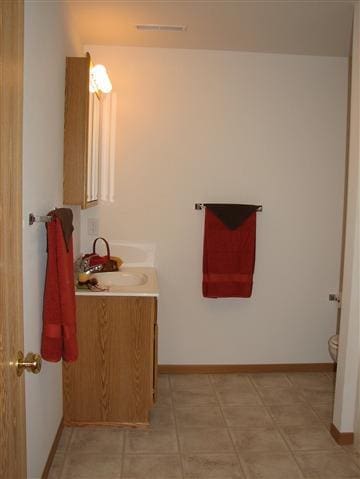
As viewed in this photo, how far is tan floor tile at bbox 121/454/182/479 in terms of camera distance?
2.27 metres

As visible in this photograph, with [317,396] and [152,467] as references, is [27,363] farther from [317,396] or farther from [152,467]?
[317,396]

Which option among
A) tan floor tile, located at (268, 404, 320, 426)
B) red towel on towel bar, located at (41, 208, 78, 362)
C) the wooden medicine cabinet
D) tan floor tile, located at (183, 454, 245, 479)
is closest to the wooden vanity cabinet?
tan floor tile, located at (183, 454, 245, 479)

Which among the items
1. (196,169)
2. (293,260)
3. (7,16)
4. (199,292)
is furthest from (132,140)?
(7,16)

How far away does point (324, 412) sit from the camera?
9.81 ft

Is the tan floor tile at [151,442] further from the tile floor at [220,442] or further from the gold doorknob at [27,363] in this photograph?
the gold doorknob at [27,363]

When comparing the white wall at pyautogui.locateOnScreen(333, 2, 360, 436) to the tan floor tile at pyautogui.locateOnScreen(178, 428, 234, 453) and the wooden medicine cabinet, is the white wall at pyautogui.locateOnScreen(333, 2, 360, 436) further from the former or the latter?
the wooden medicine cabinet

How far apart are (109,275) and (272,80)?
2022mm

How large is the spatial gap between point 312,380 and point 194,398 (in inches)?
41.3

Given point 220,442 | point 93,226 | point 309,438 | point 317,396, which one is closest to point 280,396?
point 317,396

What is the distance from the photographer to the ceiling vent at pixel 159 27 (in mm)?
2928

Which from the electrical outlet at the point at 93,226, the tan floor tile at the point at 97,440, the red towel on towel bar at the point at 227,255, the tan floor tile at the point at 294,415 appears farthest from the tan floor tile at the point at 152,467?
the electrical outlet at the point at 93,226

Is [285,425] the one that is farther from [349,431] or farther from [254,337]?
[254,337]

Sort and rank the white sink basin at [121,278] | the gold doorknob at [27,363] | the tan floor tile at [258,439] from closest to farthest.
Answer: the gold doorknob at [27,363]
the tan floor tile at [258,439]
the white sink basin at [121,278]

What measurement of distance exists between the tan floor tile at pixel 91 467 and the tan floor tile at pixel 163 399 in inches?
26.8
